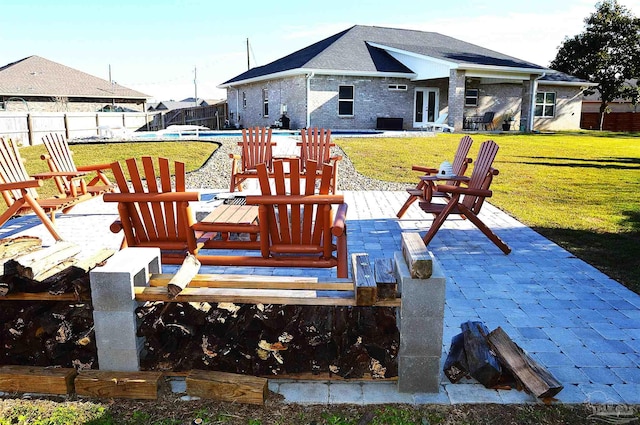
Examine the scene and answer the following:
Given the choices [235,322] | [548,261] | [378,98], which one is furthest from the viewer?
[378,98]

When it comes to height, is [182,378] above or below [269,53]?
below

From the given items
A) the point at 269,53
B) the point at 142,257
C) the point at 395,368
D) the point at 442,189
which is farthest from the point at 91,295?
the point at 269,53

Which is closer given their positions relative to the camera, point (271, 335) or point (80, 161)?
point (271, 335)

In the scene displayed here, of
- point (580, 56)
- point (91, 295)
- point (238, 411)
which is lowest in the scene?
point (238, 411)

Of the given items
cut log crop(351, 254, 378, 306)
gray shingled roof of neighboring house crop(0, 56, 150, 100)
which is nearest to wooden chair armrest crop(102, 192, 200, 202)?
cut log crop(351, 254, 378, 306)

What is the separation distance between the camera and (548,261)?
505 cm

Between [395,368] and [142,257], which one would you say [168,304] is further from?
[395,368]

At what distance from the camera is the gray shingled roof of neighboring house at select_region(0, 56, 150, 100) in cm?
2734

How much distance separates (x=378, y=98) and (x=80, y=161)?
13350mm

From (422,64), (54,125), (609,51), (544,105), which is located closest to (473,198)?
(54,125)

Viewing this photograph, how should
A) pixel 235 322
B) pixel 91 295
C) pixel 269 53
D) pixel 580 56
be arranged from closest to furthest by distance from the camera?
pixel 91 295 → pixel 235 322 → pixel 580 56 → pixel 269 53

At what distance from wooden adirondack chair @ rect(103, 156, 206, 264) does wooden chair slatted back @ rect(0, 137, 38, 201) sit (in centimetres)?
244

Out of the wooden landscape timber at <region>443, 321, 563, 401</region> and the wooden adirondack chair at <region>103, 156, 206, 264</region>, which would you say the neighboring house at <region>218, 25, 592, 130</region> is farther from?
the wooden landscape timber at <region>443, 321, 563, 401</region>

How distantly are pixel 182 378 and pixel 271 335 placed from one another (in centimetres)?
54
